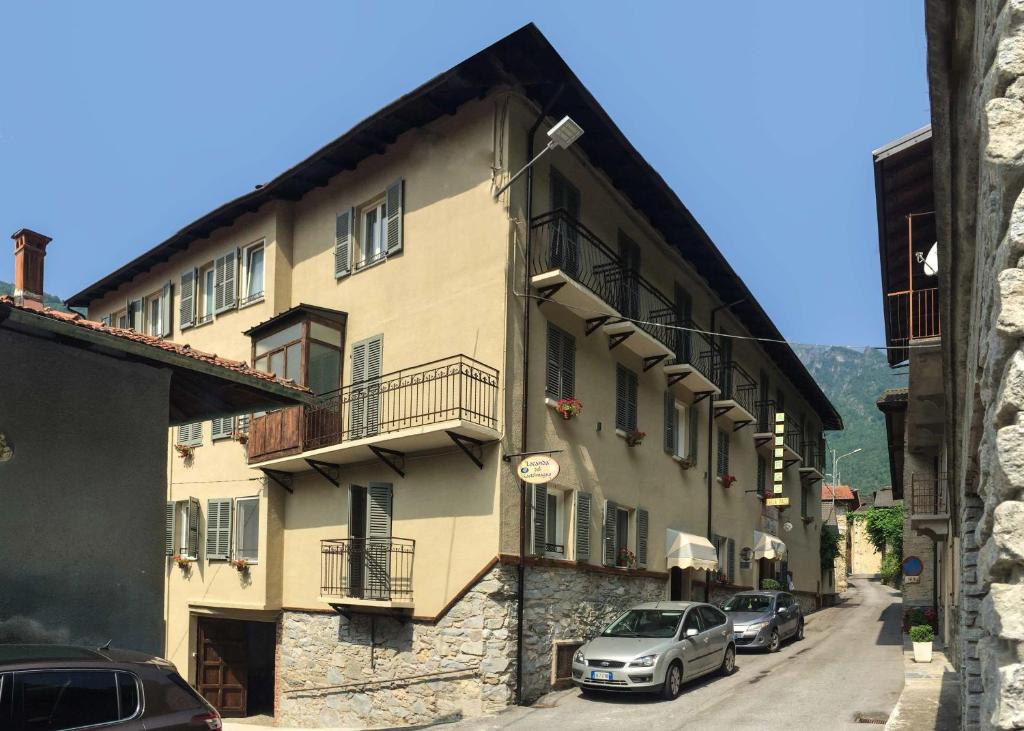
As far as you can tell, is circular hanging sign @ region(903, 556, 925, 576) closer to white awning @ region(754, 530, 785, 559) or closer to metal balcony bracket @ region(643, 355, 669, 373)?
white awning @ region(754, 530, 785, 559)

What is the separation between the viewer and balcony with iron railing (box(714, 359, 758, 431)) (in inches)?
1092

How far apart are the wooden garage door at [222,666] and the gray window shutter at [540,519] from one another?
33.7 feet

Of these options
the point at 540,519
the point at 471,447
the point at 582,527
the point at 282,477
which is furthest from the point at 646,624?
the point at 282,477

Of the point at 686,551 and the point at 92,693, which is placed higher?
the point at 92,693

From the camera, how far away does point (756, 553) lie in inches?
1189

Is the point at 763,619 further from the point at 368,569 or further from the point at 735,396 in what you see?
the point at 368,569

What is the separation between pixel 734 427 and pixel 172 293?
16851mm

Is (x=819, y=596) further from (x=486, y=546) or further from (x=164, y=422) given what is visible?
(x=164, y=422)

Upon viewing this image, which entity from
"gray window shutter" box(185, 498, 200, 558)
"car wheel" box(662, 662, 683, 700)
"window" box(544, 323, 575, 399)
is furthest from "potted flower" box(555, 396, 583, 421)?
"gray window shutter" box(185, 498, 200, 558)

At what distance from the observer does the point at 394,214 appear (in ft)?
65.4

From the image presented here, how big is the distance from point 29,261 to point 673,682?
12.3 meters

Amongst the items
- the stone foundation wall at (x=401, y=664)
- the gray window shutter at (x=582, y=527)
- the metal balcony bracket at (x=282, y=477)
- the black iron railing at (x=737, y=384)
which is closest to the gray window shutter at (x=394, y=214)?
the metal balcony bracket at (x=282, y=477)

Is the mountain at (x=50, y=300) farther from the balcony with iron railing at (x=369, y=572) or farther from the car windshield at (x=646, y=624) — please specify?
the car windshield at (x=646, y=624)

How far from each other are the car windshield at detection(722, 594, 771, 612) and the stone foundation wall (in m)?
9.01
